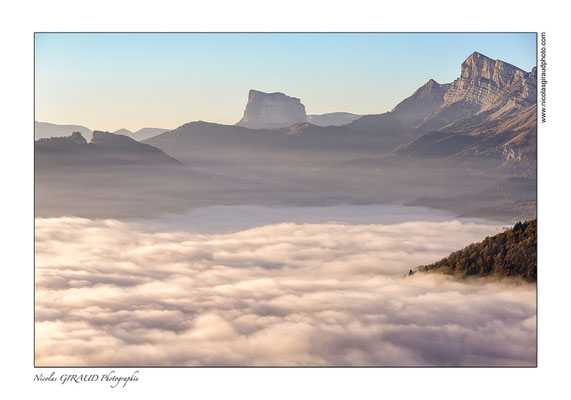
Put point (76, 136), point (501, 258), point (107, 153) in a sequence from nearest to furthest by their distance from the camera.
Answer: point (501, 258) → point (76, 136) → point (107, 153)

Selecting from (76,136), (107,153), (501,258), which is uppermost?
(107,153)

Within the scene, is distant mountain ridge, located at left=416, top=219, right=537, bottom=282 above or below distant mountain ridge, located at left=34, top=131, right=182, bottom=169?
below

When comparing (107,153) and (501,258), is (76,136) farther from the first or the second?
(501,258)

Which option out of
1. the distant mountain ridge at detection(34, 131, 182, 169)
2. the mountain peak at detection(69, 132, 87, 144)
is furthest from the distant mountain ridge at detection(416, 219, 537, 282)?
the distant mountain ridge at detection(34, 131, 182, 169)

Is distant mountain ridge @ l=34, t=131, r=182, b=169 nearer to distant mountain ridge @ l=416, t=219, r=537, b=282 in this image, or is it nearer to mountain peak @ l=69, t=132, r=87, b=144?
mountain peak @ l=69, t=132, r=87, b=144

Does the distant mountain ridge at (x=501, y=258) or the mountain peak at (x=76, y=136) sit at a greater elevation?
the mountain peak at (x=76, y=136)

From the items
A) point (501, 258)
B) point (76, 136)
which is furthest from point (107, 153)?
point (501, 258)

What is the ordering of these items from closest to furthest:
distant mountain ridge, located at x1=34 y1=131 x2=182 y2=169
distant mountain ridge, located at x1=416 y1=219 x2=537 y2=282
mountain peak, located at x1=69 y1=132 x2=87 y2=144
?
distant mountain ridge, located at x1=416 y1=219 x2=537 y2=282
mountain peak, located at x1=69 y1=132 x2=87 y2=144
distant mountain ridge, located at x1=34 y1=131 x2=182 y2=169

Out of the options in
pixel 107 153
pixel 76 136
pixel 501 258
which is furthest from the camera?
pixel 107 153

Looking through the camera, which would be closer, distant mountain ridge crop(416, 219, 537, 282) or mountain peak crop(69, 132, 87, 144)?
distant mountain ridge crop(416, 219, 537, 282)

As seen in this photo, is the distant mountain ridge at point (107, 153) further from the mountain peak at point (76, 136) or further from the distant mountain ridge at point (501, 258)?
the distant mountain ridge at point (501, 258)

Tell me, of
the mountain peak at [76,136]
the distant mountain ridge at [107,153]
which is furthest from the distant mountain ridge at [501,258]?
the distant mountain ridge at [107,153]

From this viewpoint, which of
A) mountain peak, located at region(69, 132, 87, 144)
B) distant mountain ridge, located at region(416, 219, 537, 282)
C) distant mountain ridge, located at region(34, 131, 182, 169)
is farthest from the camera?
distant mountain ridge, located at region(34, 131, 182, 169)
